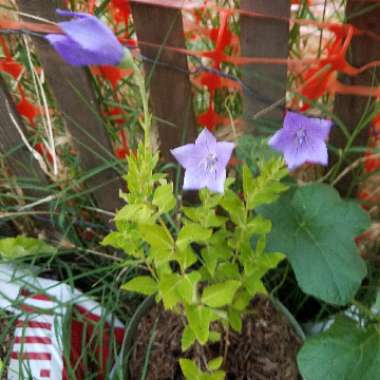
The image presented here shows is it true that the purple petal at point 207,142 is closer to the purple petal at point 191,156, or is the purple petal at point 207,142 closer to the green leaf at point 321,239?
the purple petal at point 191,156

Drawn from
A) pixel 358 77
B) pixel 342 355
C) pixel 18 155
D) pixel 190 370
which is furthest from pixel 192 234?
pixel 18 155

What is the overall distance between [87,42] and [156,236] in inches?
10.6

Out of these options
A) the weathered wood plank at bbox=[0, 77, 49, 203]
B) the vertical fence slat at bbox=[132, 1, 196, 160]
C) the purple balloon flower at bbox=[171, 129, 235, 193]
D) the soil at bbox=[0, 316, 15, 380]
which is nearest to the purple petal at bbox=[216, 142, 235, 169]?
the purple balloon flower at bbox=[171, 129, 235, 193]

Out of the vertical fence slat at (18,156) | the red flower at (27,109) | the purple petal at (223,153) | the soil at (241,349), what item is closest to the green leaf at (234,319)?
the soil at (241,349)

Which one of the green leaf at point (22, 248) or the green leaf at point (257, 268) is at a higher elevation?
the green leaf at point (257, 268)

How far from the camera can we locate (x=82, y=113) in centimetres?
103

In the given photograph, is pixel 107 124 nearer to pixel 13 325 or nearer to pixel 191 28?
pixel 191 28

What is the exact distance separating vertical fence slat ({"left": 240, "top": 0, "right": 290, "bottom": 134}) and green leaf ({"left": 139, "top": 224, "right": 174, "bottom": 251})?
42 centimetres

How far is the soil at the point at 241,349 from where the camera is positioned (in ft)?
3.14

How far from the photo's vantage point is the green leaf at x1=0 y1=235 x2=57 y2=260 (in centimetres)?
116

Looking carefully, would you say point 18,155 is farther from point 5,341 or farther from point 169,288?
point 169,288

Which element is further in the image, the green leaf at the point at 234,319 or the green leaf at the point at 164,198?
the green leaf at the point at 234,319

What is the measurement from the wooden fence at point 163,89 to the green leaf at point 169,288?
1.33ft

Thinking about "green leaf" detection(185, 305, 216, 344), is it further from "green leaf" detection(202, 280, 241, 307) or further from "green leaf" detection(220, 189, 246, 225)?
"green leaf" detection(220, 189, 246, 225)
